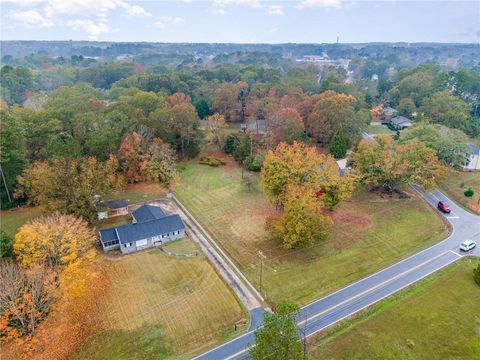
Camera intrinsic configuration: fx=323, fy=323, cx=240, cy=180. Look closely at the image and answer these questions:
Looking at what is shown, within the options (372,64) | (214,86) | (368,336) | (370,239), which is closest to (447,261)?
(370,239)

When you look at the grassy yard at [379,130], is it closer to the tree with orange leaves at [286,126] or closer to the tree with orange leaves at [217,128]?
the tree with orange leaves at [286,126]

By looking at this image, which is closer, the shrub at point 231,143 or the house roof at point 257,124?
the shrub at point 231,143

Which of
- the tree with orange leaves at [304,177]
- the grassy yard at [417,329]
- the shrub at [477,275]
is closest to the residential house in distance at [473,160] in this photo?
the tree with orange leaves at [304,177]

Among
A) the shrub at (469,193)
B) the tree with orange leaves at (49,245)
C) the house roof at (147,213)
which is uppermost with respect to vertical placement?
the tree with orange leaves at (49,245)

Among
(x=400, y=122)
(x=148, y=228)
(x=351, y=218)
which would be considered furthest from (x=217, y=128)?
(x=400, y=122)

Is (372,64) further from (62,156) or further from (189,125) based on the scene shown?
(62,156)

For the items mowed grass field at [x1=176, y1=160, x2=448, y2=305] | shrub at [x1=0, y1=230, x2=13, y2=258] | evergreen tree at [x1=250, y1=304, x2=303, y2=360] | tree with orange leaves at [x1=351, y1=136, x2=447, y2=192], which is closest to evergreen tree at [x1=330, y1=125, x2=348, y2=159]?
tree with orange leaves at [x1=351, y1=136, x2=447, y2=192]
